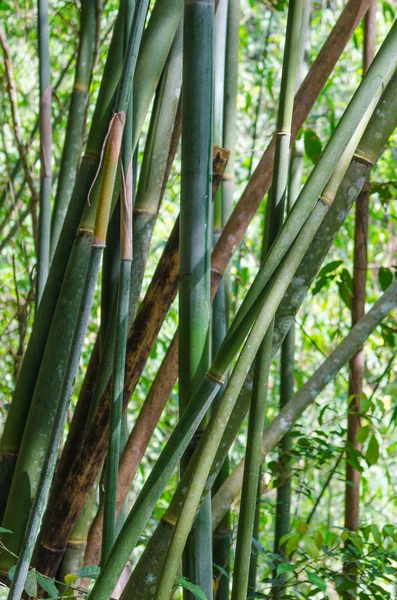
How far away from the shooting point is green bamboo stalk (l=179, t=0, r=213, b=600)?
1.98 feet

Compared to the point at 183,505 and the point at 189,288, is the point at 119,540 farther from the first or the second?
the point at 189,288

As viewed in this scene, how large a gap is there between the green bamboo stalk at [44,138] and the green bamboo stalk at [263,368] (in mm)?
416

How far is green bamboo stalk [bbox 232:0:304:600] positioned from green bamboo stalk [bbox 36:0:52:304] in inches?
16.4

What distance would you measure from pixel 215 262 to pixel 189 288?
262 mm

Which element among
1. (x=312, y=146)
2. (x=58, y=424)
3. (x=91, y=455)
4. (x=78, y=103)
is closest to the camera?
(x=58, y=424)

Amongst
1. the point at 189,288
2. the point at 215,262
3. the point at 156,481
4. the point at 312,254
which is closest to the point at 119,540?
the point at 156,481

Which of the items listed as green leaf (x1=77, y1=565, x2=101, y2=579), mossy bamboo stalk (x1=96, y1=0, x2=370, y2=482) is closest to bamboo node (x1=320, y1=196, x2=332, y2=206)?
mossy bamboo stalk (x1=96, y1=0, x2=370, y2=482)

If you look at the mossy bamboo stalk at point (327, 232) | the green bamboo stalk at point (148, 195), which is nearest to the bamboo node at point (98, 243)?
the mossy bamboo stalk at point (327, 232)

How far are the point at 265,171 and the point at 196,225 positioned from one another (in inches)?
12.8

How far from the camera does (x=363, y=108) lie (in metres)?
0.60

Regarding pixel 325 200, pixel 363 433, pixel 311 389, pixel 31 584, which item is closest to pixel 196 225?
pixel 325 200

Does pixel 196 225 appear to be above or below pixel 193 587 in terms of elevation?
above

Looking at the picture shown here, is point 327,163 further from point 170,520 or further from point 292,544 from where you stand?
point 292,544

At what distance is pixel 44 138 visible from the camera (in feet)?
3.28
